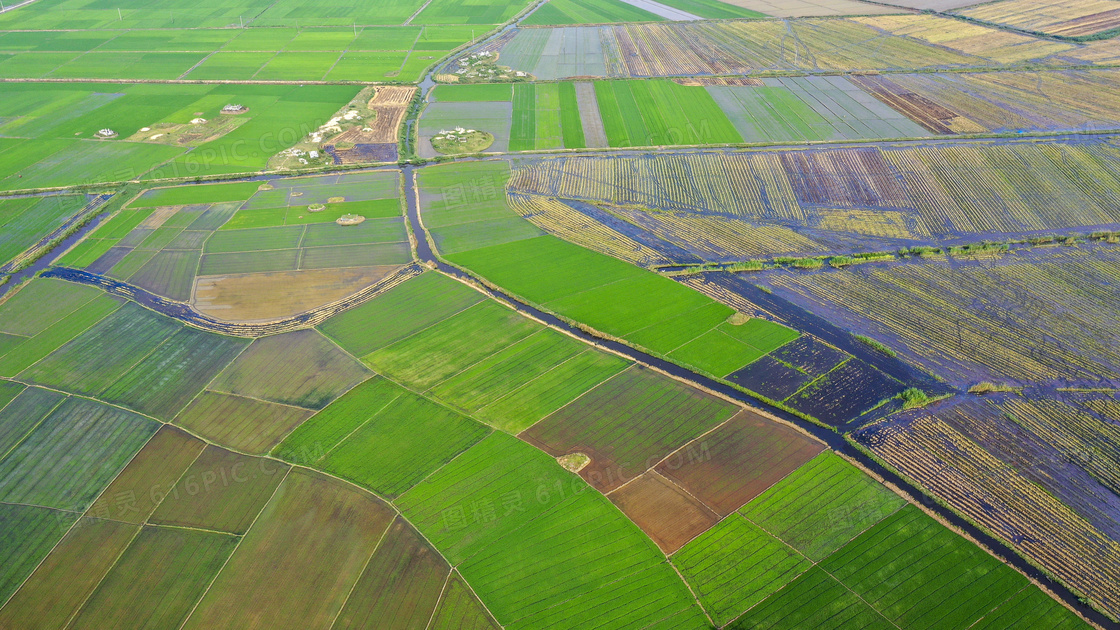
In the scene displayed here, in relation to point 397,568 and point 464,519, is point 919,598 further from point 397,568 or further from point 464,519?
point 397,568

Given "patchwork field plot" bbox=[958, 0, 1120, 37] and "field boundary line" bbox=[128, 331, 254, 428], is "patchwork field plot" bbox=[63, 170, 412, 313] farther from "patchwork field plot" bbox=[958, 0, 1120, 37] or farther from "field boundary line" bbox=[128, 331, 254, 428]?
"patchwork field plot" bbox=[958, 0, 1120, 37]

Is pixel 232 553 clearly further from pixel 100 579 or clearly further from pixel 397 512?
pixel 397 512

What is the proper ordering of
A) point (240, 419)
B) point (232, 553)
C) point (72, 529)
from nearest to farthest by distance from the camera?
1. point (232, 553)
2. point (72, 529)
3. point (240, 419)

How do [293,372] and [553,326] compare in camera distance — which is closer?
[293,372]

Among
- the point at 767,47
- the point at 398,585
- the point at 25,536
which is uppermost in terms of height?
the point at 767,47

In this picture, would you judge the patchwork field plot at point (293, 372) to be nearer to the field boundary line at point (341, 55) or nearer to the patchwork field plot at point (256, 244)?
the patchwork field plot at point (256, 244)

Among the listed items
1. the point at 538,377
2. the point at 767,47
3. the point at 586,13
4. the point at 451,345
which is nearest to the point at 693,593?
the point at 538,377
